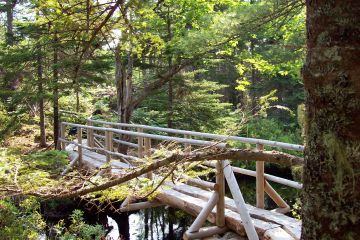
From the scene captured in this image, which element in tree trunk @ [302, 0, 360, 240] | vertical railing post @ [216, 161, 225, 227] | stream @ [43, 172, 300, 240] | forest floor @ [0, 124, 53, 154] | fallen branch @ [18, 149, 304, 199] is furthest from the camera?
forest floor @ [0, 124, 53, 154]

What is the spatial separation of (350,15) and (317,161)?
1.47 feet

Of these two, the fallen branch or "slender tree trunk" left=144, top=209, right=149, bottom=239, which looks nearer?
the fallen branch

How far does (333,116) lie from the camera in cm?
111

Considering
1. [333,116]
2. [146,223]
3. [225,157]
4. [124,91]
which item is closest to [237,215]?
[225,157]

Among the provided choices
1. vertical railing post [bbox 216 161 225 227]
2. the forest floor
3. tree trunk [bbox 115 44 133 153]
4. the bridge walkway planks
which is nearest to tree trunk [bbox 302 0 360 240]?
the bridge walkway planks

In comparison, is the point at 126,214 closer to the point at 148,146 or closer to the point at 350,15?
the point at 148,146

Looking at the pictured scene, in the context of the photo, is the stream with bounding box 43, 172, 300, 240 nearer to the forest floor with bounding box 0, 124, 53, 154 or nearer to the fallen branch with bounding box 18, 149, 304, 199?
the forest floor with bounding box 0, 124, 53, 154

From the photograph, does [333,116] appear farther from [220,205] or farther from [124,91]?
[124,91]

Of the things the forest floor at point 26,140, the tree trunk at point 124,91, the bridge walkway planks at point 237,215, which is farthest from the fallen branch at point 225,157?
the forest floor at point 26,140

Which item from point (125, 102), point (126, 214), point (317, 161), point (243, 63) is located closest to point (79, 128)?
point (125, 102)

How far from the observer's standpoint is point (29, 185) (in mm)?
2146

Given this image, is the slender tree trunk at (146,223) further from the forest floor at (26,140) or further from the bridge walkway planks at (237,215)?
the forest floor at (26,140)

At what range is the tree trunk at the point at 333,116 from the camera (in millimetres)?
1080

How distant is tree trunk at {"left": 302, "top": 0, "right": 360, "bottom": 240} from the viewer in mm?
1080
